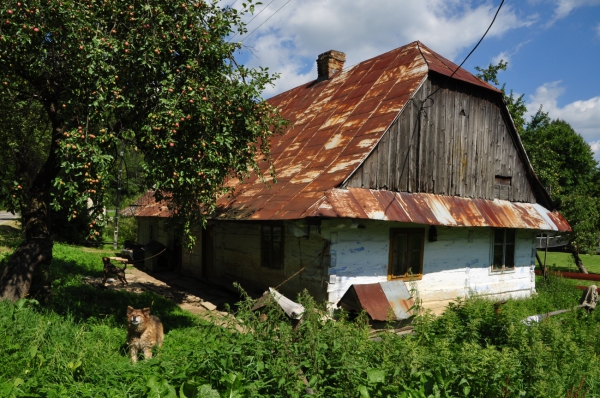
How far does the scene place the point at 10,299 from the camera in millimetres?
7414

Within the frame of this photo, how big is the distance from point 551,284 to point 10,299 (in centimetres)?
1432

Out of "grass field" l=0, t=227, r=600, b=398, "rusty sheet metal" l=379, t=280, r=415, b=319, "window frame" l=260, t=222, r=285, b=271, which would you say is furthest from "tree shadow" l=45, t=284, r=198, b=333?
"rusty sheet metal" l=379, t=280, r=415, b=319

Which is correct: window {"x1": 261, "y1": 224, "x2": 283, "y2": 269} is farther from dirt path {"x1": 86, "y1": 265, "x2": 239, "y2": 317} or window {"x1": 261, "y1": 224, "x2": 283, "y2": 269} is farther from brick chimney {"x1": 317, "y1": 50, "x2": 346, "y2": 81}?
brick chimney {"x1": 317, "y1": 50, "x2": 346, "y2": 81}

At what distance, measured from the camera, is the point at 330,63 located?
15.6 meters

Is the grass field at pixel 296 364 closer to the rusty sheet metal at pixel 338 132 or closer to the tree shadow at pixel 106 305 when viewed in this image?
the tree shadow at pixel 106 305

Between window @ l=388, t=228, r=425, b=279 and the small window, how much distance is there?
3394 millimetres

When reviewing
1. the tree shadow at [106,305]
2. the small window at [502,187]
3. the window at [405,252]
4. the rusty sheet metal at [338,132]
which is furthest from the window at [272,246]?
the small window at [502,187]

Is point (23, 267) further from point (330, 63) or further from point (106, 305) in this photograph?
point (330, 63)

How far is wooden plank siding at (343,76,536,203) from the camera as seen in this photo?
9.90 metres

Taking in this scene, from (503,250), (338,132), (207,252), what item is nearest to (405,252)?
(338,132)

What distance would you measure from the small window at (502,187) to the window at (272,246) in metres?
6.34

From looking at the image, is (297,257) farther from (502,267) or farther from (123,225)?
(123,225)

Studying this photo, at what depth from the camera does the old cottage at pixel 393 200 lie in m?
9.02

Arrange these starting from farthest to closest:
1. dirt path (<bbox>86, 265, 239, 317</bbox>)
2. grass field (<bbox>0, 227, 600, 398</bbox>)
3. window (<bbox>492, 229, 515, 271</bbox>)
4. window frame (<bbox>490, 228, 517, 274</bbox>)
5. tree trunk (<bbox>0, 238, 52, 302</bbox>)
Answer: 1. window (<bbox>492, 229, 515, 271</bbox>)
2. window frame (<bbox>490, 228, 517, 274</bbox>)
3. dirt path (<bbox>86, 265, 239, 317</bbox>)
4. tree trunk (<bbox>0, 238, 52, 302</bbox>)
5. grass field (<bbox>0, 227, 600, 398</bbox>)
